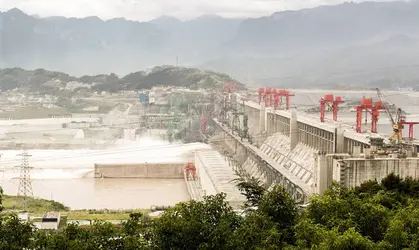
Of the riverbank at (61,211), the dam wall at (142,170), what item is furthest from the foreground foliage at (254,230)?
the dam wall at (142,170)

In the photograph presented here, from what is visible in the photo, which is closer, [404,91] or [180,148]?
[180,148]

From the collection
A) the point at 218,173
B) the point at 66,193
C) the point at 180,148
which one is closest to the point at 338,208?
the point at 218,173

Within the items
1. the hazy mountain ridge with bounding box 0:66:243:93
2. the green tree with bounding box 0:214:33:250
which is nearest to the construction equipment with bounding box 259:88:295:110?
the green tree with bounding box 0:214:33:250

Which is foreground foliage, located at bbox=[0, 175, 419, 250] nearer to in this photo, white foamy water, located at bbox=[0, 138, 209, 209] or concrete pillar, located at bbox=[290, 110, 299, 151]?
white foamy water, located at bbox=[0, 138, 209, 209]

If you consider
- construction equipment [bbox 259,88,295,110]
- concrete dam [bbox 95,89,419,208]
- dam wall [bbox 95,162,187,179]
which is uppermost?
construction equipment [bbox 259,88,295,110]

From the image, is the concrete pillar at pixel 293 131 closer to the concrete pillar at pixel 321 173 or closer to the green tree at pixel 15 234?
the concrete pillar at pixel 321 173

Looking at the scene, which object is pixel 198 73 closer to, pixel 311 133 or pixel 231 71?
pixel 231 71
